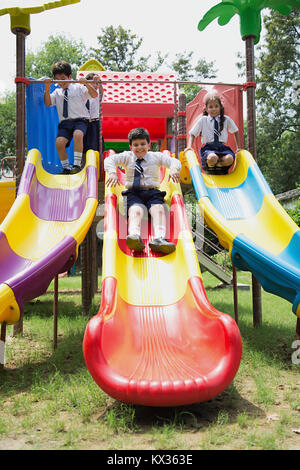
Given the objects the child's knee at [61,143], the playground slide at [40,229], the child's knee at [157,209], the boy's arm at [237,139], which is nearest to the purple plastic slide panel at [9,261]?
the playground slide at [40,229]

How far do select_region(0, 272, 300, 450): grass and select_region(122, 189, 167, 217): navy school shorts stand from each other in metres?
1.72

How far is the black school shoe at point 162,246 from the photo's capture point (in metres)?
4.14

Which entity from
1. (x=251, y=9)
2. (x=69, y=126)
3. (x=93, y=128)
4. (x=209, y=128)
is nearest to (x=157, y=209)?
(x=209, y=128)

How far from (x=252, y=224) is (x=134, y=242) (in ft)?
4.68

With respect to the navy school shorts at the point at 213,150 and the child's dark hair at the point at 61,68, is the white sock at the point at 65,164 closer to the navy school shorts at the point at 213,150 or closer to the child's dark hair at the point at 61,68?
the child's dark hair at the point at 61,68

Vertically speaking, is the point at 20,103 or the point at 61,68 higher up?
the point at 61,68

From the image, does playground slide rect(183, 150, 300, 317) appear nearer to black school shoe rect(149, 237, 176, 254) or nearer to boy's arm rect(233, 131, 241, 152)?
boy's arm rect(233, 131, 241, 152)

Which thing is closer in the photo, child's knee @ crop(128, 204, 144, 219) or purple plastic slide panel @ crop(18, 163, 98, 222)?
child's knee @ crop(128, 204, 144, 219)

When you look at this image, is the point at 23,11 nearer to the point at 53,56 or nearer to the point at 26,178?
the point at 26,178

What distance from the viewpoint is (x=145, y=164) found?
4836 millimetres

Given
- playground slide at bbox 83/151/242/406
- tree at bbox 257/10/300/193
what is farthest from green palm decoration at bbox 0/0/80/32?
tree at bbox 257/10/300/193

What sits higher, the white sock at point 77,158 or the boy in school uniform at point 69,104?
the boy in school uniform at point 69,104

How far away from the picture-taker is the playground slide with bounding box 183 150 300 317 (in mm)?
3686

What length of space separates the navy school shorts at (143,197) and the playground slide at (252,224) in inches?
17.9
